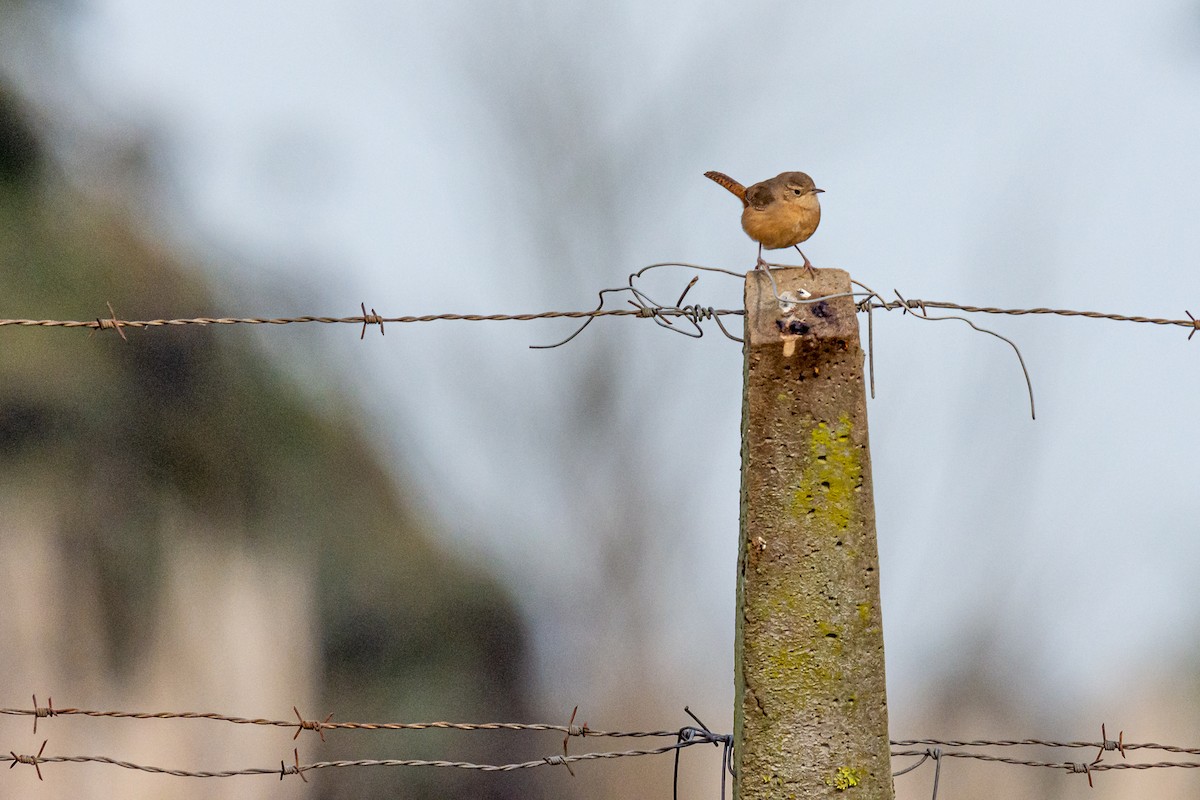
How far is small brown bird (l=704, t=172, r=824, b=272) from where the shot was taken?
2.51m

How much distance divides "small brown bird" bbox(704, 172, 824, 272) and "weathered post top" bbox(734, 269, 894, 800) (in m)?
0.61

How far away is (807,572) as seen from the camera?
6.21 ft

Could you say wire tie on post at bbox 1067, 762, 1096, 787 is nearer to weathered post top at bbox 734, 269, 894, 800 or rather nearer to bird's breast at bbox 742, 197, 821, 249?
weathered post top at bbox 734, 269, 894, 800

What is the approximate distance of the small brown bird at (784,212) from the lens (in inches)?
99.0

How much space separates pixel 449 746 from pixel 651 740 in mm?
1985

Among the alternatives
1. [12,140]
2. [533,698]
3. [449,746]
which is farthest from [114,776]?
[12,140]

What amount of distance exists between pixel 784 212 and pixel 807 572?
3.19 feet

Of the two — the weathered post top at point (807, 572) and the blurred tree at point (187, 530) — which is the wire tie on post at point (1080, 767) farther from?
A: the blurred tree at point (187, 530)

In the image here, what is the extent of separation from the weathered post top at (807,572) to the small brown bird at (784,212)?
2.00 ft

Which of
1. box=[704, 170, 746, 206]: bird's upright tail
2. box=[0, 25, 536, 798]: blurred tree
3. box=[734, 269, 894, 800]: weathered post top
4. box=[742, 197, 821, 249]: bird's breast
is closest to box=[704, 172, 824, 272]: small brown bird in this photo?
box=[742, 197, 821, 249]: bird's breast

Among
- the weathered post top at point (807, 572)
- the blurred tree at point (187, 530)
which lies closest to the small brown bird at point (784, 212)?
the weathered post top at point (807, 572)

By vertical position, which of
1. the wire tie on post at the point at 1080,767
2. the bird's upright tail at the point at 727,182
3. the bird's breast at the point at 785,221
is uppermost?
the bird's upright tail at the point at 727,182

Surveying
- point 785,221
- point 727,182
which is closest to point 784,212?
point 785,221

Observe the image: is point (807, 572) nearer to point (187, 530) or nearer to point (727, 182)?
point (727, 182)
